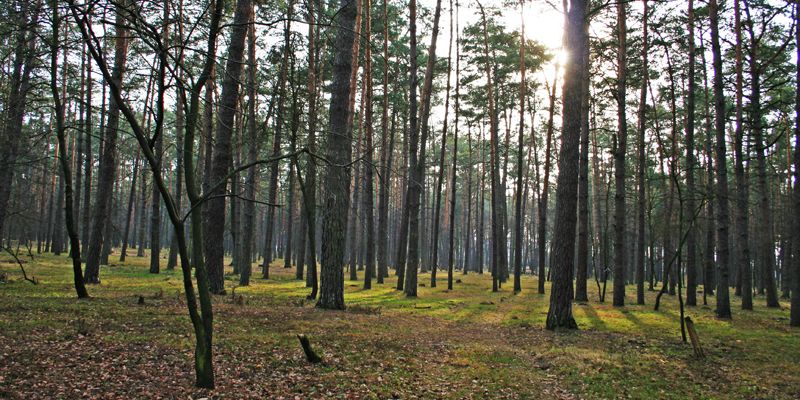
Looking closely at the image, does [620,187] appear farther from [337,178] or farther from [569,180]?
[337,178]

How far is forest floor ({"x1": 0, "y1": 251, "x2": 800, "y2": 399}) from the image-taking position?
5379 millimetres

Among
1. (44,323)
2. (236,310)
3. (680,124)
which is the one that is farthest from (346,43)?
(680,124)

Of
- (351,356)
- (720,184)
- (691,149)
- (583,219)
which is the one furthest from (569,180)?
(691,149)

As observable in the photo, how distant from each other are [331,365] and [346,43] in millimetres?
7751

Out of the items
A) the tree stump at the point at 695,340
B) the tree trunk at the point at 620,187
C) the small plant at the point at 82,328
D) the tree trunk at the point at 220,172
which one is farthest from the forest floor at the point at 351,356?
the tree trunk at the point at 620,187

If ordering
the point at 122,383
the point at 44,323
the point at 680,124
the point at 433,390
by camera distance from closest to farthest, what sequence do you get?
the point at 122,383 < the point at 433,390 < the point at 44,323 < the point at 680,124

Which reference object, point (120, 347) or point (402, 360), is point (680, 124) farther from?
point (120, 347)

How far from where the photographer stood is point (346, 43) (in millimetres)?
11234

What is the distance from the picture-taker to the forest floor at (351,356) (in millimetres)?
5379

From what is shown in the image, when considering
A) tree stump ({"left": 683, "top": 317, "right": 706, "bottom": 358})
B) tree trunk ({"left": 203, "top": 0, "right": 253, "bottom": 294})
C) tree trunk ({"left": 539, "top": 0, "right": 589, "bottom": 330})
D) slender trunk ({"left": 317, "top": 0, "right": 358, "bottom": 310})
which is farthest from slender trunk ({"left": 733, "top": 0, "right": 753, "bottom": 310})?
tree trunk ({"left": 203, "top": 0, "right": 253, "bottom": 294})

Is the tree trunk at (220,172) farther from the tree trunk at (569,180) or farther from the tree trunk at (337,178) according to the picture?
the tree trunk at (569,180)

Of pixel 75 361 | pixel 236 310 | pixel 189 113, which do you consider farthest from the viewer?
pixel 236 310

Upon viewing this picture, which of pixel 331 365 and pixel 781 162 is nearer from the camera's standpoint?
pixel 331 365

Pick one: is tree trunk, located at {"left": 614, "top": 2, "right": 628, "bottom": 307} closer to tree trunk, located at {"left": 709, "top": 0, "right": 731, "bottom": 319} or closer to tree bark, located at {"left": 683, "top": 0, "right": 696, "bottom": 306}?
tree bark, located at {"left": 683, "top": 0, "right": 696, "bottom": 306}
